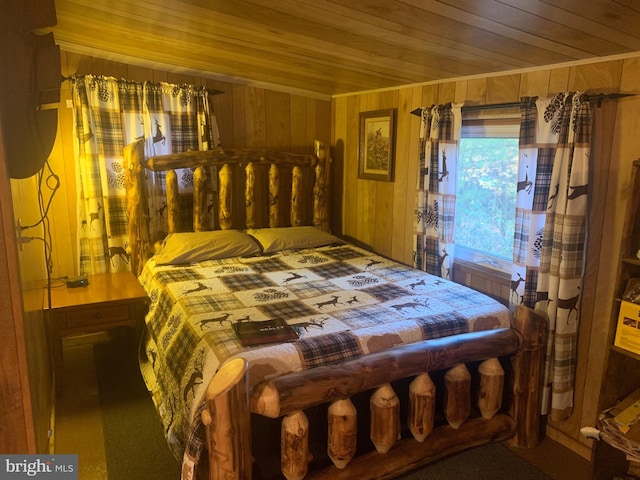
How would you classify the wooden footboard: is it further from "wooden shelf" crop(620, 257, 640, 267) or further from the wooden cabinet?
"wooden shelf" crop(620, 257, 640, 267)

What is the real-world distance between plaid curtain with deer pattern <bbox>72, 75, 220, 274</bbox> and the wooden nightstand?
41cm

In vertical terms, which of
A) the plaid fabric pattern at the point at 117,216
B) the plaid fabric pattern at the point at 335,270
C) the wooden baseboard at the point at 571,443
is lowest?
the wooden baseboard at the point at 571,443

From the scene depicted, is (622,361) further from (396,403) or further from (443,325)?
(396,403)

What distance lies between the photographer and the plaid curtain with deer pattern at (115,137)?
3242 millimetres

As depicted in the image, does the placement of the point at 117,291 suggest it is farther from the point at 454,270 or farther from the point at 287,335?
the point at 454,270

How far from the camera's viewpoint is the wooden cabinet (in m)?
1.90

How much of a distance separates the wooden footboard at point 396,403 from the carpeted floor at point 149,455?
0.50 ft

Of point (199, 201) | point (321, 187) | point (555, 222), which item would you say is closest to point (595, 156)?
point (555, 222)

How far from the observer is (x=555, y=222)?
2.33 meters

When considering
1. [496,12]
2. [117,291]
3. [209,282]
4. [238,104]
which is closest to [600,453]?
[496,12]

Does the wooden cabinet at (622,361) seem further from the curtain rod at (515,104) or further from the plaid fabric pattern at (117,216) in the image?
the plaid fabric pattern at (117,216)

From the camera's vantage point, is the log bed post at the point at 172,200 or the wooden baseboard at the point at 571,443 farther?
the log bed post at the point at 172,200

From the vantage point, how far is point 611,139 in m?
2.20

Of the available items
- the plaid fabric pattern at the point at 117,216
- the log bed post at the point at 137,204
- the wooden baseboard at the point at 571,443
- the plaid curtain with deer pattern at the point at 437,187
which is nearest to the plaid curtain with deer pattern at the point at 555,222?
the wooden baseboard at the point at 571,443
